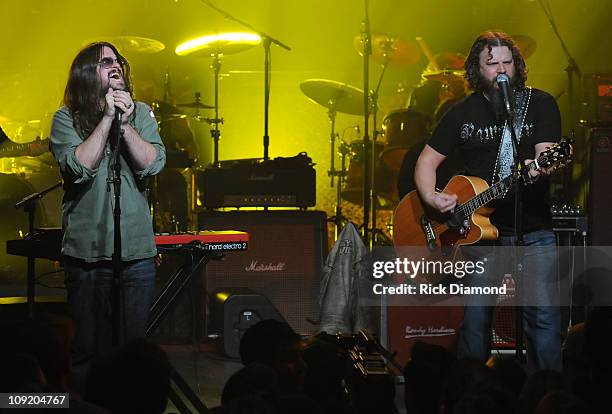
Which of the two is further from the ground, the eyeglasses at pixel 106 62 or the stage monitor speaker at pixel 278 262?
the eyeglasses at pixel 106 62

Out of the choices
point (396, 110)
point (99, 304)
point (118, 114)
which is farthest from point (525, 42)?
point (99, 304)

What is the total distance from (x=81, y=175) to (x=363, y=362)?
170 cm

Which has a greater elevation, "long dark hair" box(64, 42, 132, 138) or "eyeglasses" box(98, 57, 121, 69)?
"eyeglasses" box(98, 57, 121, 69)

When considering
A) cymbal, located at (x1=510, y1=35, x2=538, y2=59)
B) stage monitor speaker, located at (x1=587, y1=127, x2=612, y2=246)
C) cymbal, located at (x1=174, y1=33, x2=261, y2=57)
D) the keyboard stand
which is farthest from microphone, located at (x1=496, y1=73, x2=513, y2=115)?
cymbal, located at (x1=174, y1=33, x2=261, y2=57)

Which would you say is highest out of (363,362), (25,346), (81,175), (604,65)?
(604,65)

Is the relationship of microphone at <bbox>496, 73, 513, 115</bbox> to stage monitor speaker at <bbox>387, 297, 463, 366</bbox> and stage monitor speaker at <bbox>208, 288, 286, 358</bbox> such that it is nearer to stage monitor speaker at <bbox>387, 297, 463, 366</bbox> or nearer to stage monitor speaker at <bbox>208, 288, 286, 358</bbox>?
stage monitor speaker at <bbox>387, 297, 463, 366</bbox>

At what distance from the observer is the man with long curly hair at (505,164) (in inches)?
192

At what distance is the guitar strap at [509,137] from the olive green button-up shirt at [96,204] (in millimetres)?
1906

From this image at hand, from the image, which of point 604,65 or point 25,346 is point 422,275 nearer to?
point 25,346

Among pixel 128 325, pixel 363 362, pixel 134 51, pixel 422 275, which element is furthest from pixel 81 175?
pixel 134 51

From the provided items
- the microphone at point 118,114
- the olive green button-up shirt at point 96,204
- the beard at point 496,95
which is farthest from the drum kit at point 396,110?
the microphone at point 118,114

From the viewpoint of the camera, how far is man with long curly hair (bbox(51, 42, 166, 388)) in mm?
4148

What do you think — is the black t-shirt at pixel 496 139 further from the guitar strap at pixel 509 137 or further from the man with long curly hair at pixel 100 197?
the man with long curly hair at pixel 100 197

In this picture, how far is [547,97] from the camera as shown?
5.04 metres
